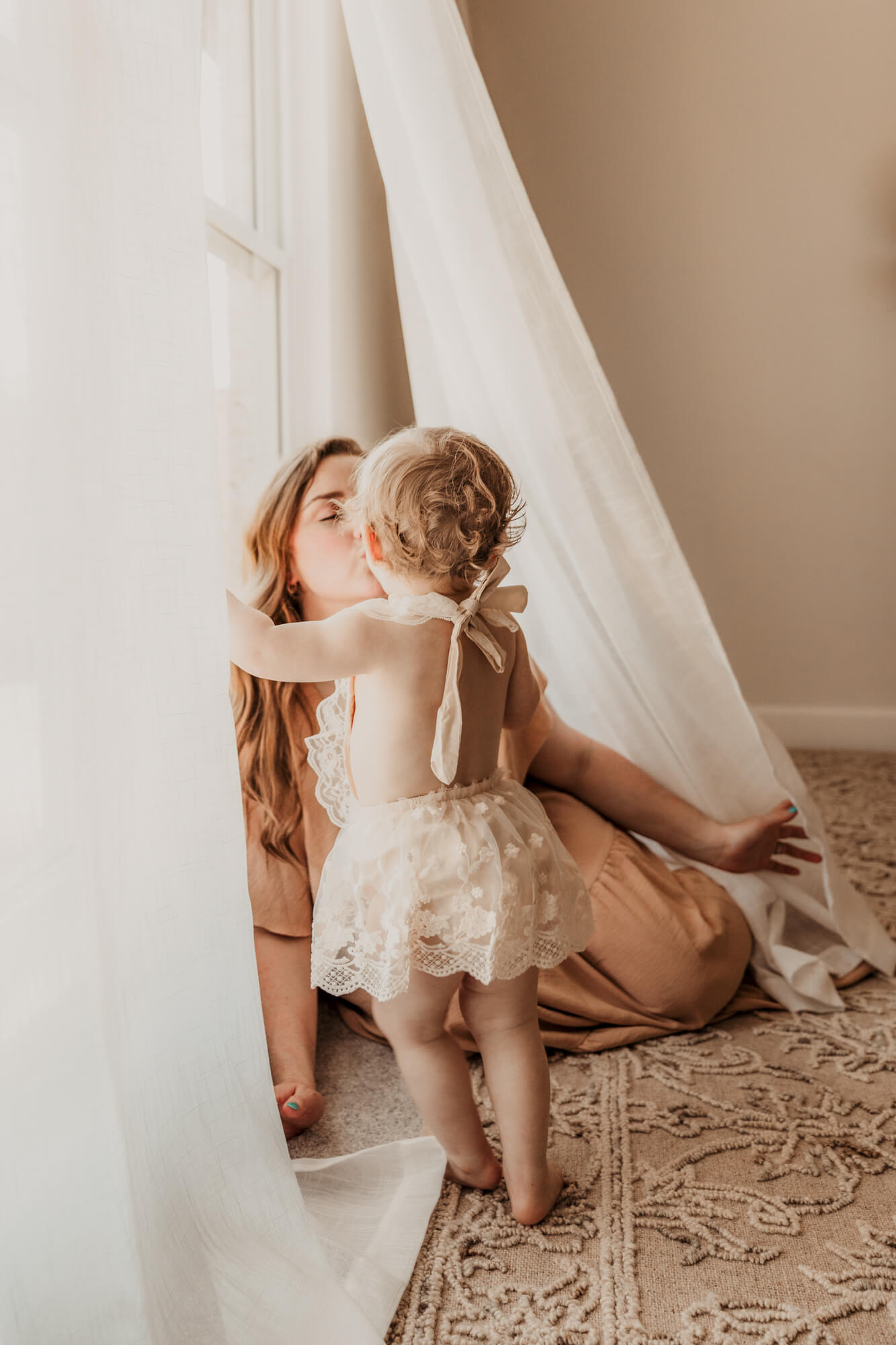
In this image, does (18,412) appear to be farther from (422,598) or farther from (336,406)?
(336,406)

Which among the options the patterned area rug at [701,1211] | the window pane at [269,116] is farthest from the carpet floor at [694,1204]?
the window pane at [269,116]

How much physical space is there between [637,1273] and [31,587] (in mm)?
813

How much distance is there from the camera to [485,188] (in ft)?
4.01

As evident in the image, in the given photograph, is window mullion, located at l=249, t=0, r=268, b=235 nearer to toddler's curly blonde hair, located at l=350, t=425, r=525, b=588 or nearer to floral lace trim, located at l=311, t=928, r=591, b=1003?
toddler's curly blonde hair, located at l=350, t=425, r=525, b=588

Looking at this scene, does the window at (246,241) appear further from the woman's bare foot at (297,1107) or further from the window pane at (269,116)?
the woman's bare foot at (297,1107)

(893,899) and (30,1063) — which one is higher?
(30,1063)

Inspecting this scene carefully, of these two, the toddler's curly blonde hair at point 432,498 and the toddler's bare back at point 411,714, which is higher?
the toddler's curly blonde hair at point 432,498

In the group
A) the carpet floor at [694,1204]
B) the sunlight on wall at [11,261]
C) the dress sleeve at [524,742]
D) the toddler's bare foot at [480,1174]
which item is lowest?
the carpet floor at [694,1204]

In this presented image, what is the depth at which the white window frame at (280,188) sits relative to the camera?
5.35 ft

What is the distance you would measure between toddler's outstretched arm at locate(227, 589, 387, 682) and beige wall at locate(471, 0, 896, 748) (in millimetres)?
2383

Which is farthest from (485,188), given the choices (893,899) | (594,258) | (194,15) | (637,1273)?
(594,258)

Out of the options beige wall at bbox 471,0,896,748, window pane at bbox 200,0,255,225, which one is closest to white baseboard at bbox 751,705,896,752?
beige wall at bbox 471,0,896,748

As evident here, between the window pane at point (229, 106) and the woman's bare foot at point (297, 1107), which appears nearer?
the woman's bare foot at point (297, 1107)

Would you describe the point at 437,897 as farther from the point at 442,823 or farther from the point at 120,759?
the point at 120,759
